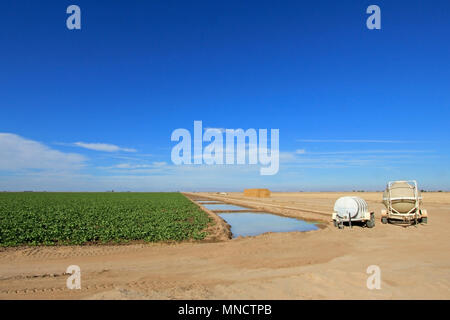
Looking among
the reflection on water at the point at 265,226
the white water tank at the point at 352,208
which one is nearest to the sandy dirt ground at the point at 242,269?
the white water tank at the point at 352,208

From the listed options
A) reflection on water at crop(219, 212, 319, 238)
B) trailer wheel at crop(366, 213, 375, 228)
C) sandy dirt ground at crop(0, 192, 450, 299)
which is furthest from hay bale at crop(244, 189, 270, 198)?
sandy dirt ground at crop(0, 192, 450, 299)

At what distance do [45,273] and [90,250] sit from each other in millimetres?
3638

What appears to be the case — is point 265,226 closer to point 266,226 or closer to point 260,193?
point 266,226

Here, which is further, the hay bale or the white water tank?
the hay bale

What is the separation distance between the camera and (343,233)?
17.7 metres

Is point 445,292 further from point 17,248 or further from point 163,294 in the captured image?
point 17,248

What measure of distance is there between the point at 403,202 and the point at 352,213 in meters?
4.11

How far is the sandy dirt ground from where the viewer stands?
720 centimetres

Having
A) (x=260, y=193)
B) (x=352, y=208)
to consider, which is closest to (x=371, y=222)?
(x=352, y=208)

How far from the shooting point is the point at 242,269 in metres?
9.86

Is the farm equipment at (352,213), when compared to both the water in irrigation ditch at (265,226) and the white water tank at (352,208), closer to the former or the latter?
the white water tank at (352,208)

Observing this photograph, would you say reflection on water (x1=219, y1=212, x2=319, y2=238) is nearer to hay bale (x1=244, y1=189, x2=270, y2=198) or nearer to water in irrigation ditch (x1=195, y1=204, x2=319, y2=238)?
water in irrigation ditch (x1=195, y1=204, x2=319, y2=238)

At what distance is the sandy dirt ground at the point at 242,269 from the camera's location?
7.20m

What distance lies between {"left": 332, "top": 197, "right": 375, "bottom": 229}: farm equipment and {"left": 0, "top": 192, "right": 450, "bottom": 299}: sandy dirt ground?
3.03 m
